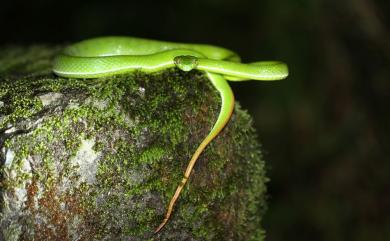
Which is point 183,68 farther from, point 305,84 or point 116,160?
point 305,84

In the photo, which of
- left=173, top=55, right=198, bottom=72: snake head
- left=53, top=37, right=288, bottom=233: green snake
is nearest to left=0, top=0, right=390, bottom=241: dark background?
left=53, top=37, right=288, bottom=233: green snake

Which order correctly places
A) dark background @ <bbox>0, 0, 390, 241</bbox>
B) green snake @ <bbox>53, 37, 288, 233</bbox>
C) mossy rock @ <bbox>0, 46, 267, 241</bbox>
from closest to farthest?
mossy rock @ <bbox>0, 46, 267, 241</bbox> → green snake @ <bbox>53, 37, 288, 233</bbox> → dark background @ <bbox>0, 0, 390, 241</bbox>

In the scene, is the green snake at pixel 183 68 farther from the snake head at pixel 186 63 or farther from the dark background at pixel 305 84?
the dark background at pixel 305 84

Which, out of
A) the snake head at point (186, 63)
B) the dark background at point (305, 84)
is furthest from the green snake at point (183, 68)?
the dark background at point (305, 84)

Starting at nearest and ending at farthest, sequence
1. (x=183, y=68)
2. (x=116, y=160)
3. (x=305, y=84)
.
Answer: (x=116, y=160) → (x=183, y=68) → (x=305, y=84)

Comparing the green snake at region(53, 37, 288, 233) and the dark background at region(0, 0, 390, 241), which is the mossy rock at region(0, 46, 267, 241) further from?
the dark background at region(0, 0, 390, 241)

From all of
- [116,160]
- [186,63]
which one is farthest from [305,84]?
[116,160]
